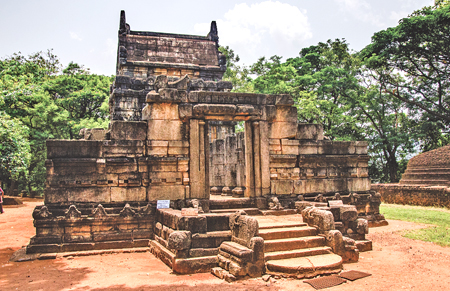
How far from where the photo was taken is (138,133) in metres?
10.1

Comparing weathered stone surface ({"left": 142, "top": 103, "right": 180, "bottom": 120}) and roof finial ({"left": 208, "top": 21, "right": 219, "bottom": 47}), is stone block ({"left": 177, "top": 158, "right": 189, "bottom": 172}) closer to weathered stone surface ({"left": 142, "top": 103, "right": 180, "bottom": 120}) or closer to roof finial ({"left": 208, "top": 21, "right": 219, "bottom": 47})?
weathered stone surface ({"left": 142, "top": 103, "right": 180, "bottom": 120})

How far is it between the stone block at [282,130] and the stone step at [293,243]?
13.3ft

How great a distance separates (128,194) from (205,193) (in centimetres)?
227

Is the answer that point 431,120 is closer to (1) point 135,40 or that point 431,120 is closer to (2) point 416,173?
(2) point 416,173

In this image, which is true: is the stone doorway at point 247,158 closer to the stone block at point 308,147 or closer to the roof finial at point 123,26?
the stone block at point 308,147

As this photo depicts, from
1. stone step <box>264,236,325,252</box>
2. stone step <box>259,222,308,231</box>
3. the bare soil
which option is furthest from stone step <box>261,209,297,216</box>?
the bare soil

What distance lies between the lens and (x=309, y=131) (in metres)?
11.5

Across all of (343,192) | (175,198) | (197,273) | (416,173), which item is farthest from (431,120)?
(197,273)

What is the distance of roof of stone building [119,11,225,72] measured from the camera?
17.2 metres

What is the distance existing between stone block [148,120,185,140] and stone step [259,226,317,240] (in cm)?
410

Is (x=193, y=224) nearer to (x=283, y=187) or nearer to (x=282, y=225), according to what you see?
(x=282, y=225)

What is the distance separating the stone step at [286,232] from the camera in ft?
25.2

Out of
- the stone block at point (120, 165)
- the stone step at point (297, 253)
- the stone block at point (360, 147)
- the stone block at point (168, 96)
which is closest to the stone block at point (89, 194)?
the stone block at point (120, 165)

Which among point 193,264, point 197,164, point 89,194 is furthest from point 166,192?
point 193,264
